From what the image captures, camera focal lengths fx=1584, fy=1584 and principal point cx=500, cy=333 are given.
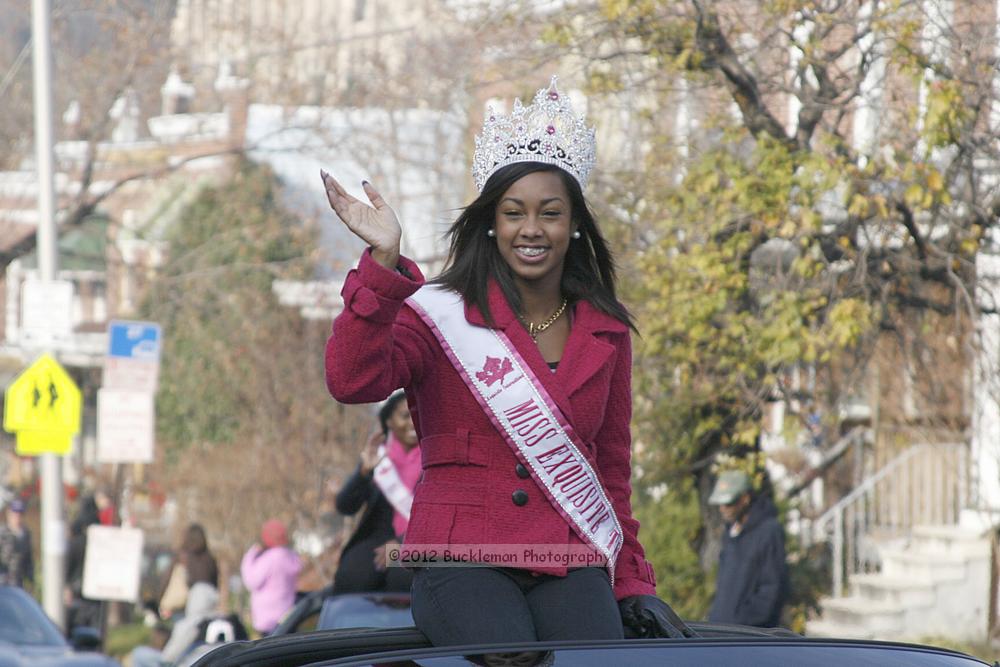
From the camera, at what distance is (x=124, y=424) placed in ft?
44.1

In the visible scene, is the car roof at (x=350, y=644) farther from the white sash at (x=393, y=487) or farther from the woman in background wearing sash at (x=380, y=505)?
the white sash at (x=393, y=487)

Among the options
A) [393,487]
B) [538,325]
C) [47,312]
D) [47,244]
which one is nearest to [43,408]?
[47,312]

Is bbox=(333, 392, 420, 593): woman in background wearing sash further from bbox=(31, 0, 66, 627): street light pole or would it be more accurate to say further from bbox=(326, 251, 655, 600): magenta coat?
bbox=(31, 0, 66, 627): street light pole

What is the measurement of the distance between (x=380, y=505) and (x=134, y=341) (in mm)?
6729

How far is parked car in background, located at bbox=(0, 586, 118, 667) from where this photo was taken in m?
8.43

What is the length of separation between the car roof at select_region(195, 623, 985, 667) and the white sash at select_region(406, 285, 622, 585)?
12.9 inches

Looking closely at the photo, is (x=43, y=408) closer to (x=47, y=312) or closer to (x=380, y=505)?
(x=47, y=312)

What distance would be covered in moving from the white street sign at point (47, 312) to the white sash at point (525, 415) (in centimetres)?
1153

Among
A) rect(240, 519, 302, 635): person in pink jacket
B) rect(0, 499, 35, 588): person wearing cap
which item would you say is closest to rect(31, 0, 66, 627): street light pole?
rect(0, 499, 35, 588): person wearing cap

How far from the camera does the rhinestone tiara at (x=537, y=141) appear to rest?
331 cm

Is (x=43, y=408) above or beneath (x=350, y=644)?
beneath

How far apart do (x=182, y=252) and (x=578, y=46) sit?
16293 millimetres

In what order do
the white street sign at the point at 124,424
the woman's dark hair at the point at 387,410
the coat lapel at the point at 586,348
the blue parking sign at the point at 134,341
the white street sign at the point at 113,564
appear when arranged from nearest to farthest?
1. the coat lapel at the point at 586,348
2. the woman's dark hair at the point at 387,410
3. the white street sign at the point at 113,564
4. the white street sign at the point at 124,424
5. the blue parking sign at the point at 134,341

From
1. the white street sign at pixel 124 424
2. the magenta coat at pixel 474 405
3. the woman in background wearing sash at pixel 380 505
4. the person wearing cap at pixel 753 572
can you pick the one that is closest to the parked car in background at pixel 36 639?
the woman in background wearing sash at pixel 380 505
